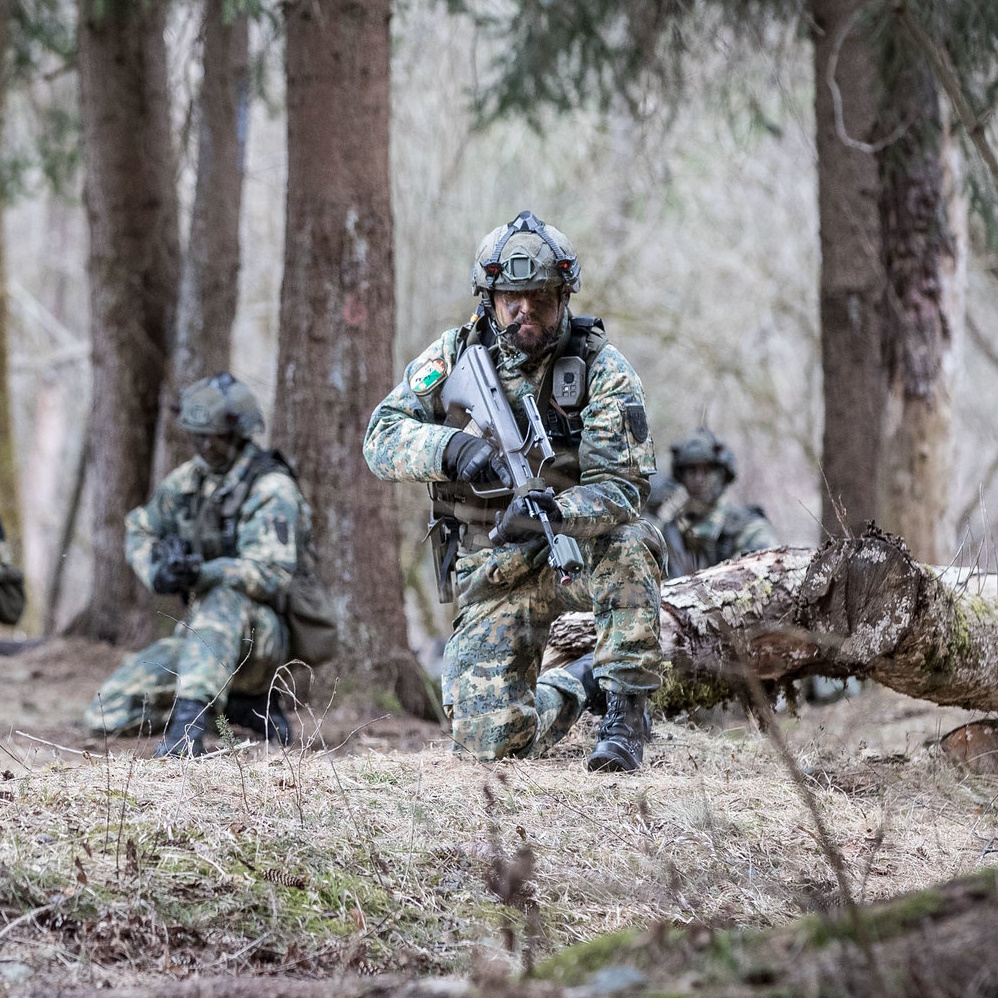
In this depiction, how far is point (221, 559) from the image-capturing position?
677cm

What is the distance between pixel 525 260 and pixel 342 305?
2773mm

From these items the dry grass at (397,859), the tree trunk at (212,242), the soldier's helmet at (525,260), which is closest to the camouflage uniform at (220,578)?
the dry grass at (397,859)

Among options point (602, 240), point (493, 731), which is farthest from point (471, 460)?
point (602, 240)

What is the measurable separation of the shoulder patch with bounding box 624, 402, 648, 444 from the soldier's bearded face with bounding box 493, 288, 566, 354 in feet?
1.34

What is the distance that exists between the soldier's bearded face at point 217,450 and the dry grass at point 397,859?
2498 millimetres

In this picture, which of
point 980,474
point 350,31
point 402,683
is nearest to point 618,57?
point 350,31

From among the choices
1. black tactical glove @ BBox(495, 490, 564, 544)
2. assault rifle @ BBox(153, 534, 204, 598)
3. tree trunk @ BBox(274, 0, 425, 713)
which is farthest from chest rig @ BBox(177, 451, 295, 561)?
black tactical glove @ BBox(495, 490, 564, 544)

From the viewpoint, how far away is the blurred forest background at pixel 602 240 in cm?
1156

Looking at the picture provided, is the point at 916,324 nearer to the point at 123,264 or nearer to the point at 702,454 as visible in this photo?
the point at 702,454

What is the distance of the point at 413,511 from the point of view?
11.1 m

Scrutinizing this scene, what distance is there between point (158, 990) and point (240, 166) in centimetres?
760

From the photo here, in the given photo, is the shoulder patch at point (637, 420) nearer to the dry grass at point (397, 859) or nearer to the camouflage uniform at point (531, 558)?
the camouflage uniform at point (531, 558)

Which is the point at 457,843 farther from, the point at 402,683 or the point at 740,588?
the point at 402,683

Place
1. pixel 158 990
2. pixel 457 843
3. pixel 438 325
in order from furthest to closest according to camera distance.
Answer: pixel 438 325, pixel 457 843, pixel 158 990
